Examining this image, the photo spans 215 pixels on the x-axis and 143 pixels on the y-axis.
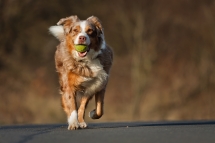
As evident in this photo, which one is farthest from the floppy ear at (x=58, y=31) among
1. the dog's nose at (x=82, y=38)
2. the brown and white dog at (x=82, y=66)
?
the dog's nose at (x=82, y=38)

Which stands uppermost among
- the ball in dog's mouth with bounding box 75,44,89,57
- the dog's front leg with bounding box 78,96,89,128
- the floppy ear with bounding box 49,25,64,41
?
the floppy ear with bounding box 49,25,64,41

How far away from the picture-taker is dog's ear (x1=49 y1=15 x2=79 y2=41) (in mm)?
11875

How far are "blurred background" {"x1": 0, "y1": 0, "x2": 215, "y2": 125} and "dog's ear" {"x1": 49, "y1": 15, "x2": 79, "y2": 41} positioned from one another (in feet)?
37.9

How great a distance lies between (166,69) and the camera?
88.4 ft

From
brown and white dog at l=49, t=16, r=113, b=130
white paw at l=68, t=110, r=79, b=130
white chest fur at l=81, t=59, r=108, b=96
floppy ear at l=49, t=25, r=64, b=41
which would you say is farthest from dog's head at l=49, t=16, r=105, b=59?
white paw at l=68, t=110, r=79, b=130

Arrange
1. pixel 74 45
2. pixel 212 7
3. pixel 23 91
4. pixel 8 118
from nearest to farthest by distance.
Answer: pixel 74 45
pixel 8 118
pixel 23 91
pixel 212 7

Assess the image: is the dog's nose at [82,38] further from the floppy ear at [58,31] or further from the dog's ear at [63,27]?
the floppy ear at [58,31]

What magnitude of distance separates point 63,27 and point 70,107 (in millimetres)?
1513

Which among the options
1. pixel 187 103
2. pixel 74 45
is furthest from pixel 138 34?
pixel 74 45

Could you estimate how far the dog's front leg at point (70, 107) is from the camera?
11086 millimetres

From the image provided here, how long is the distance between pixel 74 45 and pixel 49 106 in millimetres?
13282

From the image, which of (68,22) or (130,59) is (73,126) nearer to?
(68,22)

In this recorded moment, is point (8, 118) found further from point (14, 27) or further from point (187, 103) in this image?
point (187, 103)

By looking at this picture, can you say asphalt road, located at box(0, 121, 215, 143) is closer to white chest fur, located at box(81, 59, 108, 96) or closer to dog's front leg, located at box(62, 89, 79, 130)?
dog's front leg, located at box(62, 89, 79, 130)
